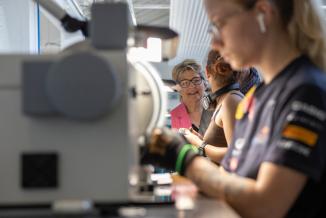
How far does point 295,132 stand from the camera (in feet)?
2.78

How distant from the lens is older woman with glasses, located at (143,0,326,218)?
0.85 meters

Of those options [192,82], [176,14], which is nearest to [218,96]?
[192,82]

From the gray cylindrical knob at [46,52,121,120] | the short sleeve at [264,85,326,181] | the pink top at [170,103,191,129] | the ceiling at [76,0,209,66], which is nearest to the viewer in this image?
the gray cylindrical knob at [46,52,121,120]

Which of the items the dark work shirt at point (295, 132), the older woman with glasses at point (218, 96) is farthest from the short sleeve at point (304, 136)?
the older woman with glasses at point (218, 96)

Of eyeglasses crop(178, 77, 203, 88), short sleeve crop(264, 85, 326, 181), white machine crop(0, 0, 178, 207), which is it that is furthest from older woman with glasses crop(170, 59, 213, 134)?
white machine crop(0, 0, 178, 207)

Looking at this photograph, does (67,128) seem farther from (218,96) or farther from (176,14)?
(176,14)

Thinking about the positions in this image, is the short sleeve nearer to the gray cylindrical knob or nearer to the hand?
the hand

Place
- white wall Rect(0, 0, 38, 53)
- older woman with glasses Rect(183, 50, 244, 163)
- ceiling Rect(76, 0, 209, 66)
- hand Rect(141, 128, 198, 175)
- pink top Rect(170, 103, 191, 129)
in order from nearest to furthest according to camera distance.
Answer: hand Rect(141, 128, 198, 175) < older woman with glasses Rect(183, 50, 244, 163) < white wall Rect(0, 0, 38, 53) < pink top Rect(170, 103, 191, 129) < ceiling Rect(76, 0, 209, 66)

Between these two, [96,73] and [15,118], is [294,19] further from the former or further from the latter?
[15,118]

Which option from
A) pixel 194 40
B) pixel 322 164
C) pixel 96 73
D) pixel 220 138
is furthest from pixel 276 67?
pixel 194 40

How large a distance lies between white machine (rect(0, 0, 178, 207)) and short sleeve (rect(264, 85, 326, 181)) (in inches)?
12.9

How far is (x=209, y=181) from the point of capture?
0.97m

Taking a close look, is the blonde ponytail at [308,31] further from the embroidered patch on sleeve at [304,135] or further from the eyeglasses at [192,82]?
the eyeglasses at [192,82]

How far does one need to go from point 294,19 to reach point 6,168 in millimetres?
720
